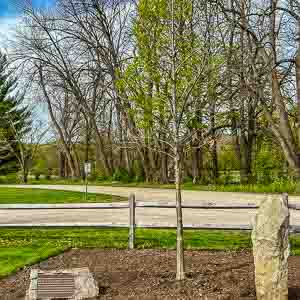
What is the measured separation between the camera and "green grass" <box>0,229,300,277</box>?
8.45 meters

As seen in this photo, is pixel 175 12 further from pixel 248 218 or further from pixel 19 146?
pixel 19 146

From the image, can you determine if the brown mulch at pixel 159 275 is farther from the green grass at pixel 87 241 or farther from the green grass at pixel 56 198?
the green grass at pixel 56 198

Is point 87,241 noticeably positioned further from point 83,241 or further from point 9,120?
point 9,120

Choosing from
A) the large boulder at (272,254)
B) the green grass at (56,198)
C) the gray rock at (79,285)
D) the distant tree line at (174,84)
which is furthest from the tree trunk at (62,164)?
the large boulder at (272,254)

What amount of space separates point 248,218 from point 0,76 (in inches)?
1677

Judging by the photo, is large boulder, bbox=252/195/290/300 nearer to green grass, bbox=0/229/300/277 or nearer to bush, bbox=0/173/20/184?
green grass, bbox=0/229/300/277

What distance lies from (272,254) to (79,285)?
232cm

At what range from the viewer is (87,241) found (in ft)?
32.2

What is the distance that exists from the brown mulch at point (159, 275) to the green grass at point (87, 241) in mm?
424

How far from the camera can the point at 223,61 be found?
6922 millimetres

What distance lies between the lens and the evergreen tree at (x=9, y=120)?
153 ft

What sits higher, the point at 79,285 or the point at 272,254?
the point at 272,254

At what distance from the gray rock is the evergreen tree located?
41.2m

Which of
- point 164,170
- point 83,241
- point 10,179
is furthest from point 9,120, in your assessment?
point 83,241
